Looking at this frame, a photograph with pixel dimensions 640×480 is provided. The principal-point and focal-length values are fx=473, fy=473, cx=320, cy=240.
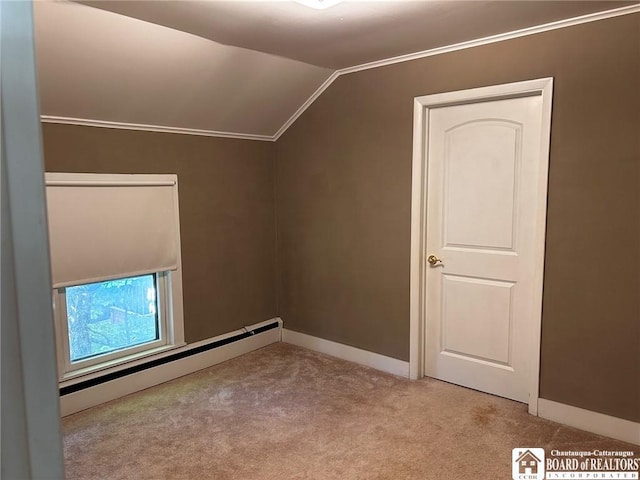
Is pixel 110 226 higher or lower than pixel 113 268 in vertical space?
higher

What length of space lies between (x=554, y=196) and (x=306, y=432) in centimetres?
194

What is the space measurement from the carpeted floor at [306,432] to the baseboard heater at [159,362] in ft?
0.51

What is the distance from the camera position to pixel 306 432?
270 centimetres

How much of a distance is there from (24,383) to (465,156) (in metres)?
2.92

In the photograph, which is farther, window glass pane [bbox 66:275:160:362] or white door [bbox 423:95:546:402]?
window glass pane [bbox 66:275:160:362]

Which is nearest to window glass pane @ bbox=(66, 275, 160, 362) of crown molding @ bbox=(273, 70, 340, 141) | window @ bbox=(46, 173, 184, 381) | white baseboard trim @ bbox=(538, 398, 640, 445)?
window @ bbox=(46, 173, 184, 381)

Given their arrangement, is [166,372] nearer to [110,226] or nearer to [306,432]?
[110,226]

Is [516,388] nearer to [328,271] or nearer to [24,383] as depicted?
[328,271]

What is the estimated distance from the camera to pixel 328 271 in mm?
3836

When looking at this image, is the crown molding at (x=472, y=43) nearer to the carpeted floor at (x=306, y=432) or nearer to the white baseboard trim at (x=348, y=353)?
the white baseboard trim at (x=348, y=353)

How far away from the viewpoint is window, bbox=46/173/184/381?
285cm

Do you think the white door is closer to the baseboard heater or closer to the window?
the baseboard heater

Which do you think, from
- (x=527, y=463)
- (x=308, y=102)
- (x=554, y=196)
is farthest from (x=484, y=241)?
(x=308, y=102)

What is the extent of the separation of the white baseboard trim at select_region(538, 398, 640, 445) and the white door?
0.63 feet
